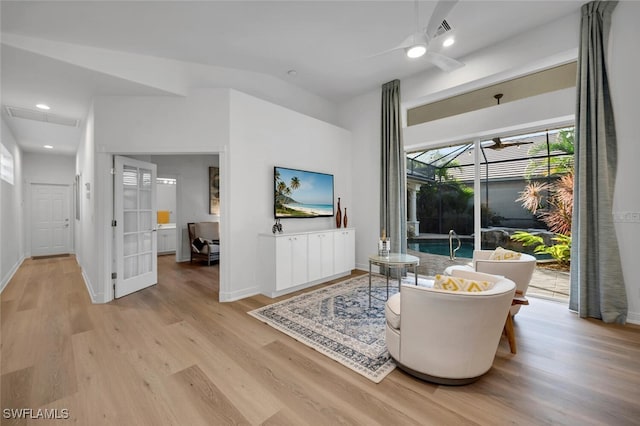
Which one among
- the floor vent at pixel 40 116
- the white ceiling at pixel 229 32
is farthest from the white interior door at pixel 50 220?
the white ceiling at pixel 229 32

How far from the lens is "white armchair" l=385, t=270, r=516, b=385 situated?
1755 millimetres

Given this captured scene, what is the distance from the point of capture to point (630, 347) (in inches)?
94.7

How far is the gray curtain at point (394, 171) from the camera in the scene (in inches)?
189

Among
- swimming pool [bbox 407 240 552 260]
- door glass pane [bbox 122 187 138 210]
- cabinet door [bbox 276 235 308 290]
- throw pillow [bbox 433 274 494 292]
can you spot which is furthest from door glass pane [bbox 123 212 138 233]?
swimming pool [bbox 407 240 552 260]

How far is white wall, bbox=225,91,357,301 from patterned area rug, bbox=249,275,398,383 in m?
0.80

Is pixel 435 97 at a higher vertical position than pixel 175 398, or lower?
higher

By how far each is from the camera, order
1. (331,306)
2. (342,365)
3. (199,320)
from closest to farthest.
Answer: (342,365)
(199,320)
(331,306)

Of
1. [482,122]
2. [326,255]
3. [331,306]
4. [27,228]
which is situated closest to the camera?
[331,306]

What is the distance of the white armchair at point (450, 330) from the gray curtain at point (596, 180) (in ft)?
6.56

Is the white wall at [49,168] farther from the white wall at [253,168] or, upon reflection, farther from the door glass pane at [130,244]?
the white wall at [253,168]

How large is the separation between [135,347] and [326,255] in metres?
2.75

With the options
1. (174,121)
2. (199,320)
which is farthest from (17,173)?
(199,320)

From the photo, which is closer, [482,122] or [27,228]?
[482,122]

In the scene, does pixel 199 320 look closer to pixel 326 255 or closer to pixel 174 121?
pixel 326 255
